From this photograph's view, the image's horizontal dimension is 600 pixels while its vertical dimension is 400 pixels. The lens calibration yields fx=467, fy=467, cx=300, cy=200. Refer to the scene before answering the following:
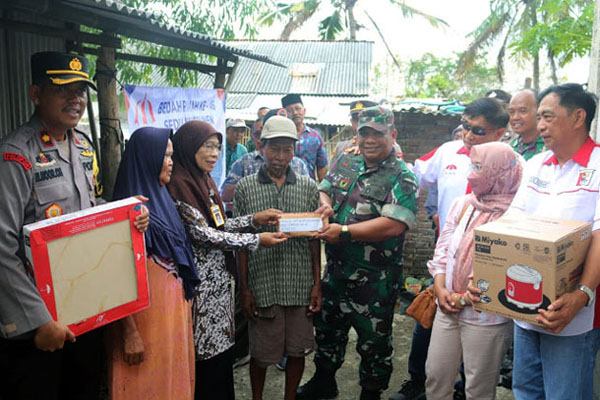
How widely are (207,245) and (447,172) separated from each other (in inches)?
89.7

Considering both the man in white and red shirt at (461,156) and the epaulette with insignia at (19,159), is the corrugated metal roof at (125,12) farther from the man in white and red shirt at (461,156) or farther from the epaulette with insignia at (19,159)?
the man in white and red shirt at (461,156)

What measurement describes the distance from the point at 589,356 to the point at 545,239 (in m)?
0.79

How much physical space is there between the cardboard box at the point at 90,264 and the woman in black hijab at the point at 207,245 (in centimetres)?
47

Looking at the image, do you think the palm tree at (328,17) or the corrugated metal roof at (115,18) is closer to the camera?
the corrugated metal roof at (115,18)

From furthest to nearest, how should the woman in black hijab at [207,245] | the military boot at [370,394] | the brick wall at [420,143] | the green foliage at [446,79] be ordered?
the green foliage at [446,79] < the brick wall at [420,143] < the military boot at [370,394] < the woman in black hijab at [207,245]

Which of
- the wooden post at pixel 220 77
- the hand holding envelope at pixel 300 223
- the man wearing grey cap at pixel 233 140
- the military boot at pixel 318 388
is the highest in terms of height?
the wooden post at pixel 220 77

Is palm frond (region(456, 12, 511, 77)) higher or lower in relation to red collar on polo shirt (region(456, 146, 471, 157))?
higher

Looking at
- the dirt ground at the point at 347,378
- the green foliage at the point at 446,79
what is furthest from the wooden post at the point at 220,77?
the green foliage at the point at 446,79

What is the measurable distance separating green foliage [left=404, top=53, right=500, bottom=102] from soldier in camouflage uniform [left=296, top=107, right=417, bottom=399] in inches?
784

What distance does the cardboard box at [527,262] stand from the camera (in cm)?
217

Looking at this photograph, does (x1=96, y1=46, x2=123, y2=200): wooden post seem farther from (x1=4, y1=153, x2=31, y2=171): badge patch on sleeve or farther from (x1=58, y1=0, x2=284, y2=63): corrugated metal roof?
(x1=4, y1=153, x2=31, y2=171): badge patch on sleeve

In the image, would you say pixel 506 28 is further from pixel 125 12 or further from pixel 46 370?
pixel 46 370

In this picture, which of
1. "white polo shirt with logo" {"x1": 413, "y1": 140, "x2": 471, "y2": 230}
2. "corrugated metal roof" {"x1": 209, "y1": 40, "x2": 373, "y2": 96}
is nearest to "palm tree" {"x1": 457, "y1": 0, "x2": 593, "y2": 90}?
"corrugated metal roof" {"x1": 209, "y1": 40, "x2": 373, "y2": 96}

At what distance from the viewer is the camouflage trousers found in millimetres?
3430
